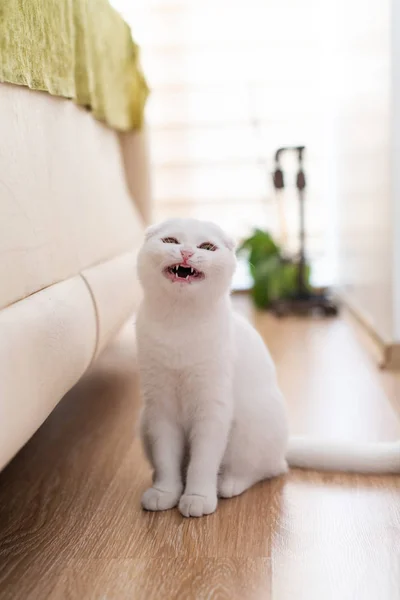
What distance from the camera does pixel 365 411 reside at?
6.20ft

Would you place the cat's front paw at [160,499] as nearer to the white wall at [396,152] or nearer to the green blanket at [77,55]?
the green blanket at [77,55]

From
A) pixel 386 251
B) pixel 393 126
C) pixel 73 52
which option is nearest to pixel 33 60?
pixel 73 52

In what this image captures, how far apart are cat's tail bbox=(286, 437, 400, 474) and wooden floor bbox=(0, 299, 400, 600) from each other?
1.1 inches

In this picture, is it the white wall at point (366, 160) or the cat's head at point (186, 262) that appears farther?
the white wall at point (366, 160)

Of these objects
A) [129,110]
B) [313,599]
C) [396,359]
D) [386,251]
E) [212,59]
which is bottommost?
[396,359]

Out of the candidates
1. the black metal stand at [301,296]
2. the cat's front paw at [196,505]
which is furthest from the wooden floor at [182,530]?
the black metal stand at [301,296]

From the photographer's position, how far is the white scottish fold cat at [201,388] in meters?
1.28

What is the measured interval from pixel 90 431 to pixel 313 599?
0.94 m

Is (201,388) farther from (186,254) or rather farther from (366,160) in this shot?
(366,160)

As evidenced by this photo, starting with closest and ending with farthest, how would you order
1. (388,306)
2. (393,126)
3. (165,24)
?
(393,126) → (388,306) → (165,24)

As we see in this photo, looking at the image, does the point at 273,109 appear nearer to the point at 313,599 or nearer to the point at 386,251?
the point at 386,251

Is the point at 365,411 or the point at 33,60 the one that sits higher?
the point at 33,60

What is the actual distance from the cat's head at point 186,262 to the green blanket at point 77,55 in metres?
0.39

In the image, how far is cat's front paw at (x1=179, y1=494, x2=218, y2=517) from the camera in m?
1.28
